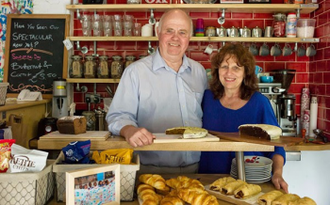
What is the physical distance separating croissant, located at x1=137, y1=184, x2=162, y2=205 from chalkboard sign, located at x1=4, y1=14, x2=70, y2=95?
8.18 feet

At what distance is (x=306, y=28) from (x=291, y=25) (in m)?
0.16

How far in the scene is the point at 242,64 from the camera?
199 centimetres

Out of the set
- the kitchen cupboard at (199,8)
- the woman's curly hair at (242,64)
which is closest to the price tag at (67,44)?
the kitchen cupboard at (199,8)

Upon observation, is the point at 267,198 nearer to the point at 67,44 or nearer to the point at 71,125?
the point at 71,125

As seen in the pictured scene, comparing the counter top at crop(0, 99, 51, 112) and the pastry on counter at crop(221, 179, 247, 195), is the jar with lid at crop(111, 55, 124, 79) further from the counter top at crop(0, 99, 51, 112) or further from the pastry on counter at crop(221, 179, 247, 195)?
the pastry on counter at crop(221, 179, 247, 195)

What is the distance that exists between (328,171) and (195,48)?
180 cm

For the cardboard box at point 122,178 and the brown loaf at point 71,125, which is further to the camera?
the brown loaf at point 71,125

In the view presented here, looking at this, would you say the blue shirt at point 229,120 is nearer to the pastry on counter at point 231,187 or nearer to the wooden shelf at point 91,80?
the pastry on counter at point 231,187

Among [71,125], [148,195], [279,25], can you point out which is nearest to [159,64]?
[71,125]

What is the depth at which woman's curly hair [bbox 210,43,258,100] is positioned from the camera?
1995 mm

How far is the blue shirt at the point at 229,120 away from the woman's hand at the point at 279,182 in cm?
25

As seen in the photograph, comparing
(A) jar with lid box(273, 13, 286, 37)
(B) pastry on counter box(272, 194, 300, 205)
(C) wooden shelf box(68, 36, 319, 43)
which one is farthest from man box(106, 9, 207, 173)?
(A) jar with lid box(273, 13, 286, 37)

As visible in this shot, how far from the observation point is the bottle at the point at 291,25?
3.35 meters

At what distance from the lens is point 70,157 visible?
1342mm
